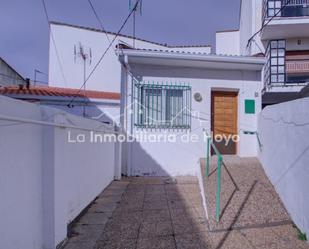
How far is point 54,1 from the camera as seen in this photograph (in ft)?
27.7

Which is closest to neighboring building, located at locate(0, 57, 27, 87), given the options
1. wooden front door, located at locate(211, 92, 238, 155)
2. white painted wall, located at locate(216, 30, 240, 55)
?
wooden front door, located at locate(211, 92, 238, 155)

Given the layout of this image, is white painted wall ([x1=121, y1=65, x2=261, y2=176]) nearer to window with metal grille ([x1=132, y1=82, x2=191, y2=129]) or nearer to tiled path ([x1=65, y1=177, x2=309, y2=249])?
window with metal grille ([x1=132, y1=82, x2=191, y2=129])

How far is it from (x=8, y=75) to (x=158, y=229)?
58.8 feet

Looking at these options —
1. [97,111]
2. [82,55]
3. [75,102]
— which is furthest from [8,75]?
[97,111]

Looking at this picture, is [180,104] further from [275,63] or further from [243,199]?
[275,63]

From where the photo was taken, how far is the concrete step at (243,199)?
15.1ft

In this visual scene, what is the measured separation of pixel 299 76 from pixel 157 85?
8665 mm

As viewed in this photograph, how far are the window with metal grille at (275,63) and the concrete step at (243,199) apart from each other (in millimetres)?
7169

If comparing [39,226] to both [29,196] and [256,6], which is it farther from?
[256,6]

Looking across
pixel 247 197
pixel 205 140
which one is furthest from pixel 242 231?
pixel 205 140

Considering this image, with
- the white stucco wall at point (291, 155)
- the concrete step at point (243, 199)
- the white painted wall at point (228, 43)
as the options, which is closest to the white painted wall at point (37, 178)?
the concrete step at point (243, 199)

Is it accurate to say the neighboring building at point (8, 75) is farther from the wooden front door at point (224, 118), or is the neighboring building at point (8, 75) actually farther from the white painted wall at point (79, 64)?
the wooden front door at point (224, 118)

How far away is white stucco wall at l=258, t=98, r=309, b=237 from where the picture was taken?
4215 mm

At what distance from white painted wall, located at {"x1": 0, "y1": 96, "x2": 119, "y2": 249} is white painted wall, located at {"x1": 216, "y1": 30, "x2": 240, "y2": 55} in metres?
17.4
